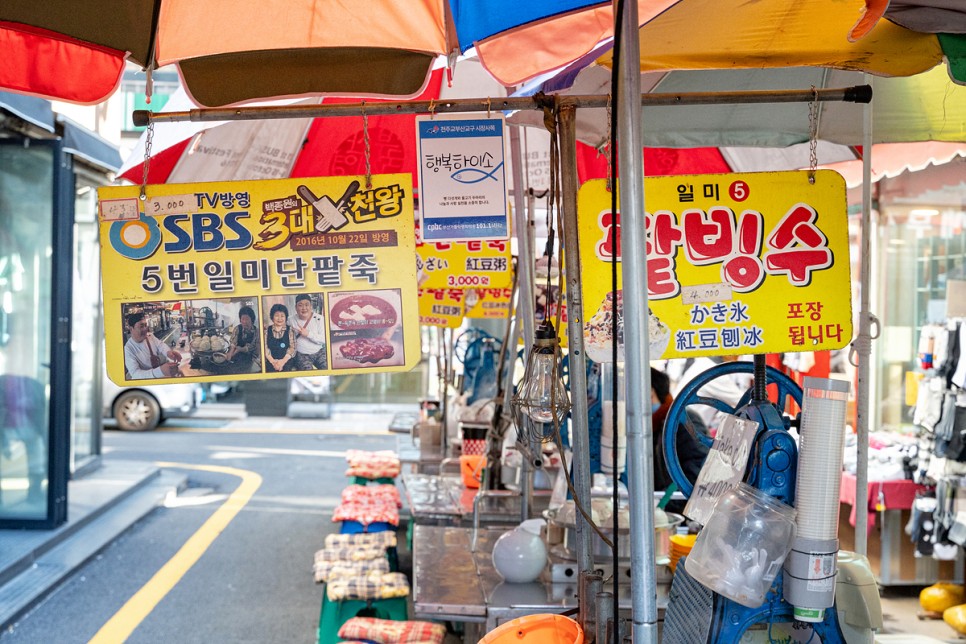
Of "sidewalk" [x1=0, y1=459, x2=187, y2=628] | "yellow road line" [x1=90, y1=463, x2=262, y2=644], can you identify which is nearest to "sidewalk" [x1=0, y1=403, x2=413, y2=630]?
"sidewalk" [x1=0, y1=459, x2=187, y2=628]

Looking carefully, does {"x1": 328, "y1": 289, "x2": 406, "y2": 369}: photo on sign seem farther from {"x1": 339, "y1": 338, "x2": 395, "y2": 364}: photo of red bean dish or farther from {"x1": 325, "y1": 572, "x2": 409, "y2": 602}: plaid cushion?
{"x1": 325, "y1": 572, "x2": 409, "y2": 602}: plaid cushion

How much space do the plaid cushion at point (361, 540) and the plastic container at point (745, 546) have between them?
355 cm

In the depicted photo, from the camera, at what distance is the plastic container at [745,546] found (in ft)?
7.18

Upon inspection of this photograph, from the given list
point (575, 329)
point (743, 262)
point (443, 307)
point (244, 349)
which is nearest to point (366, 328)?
point (244, 349)

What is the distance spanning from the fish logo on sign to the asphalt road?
407cm

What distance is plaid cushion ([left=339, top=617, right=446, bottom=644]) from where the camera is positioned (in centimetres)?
406

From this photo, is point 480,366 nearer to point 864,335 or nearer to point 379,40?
point 864,335

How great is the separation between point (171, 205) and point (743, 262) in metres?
1.69

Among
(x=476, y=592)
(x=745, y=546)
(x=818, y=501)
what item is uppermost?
(x=818, y=501)

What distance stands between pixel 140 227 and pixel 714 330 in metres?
1.71

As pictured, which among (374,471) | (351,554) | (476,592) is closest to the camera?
(476,592)

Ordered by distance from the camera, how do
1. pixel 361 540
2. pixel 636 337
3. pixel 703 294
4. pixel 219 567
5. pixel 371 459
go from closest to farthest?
pixel 636 337 < pixel 703 294 < pixel 361 540 < pixel 219 567 < pixel 371 459

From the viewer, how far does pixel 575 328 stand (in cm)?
255

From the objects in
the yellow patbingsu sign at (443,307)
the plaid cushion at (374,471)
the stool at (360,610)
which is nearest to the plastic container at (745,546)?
the stool at (360,610)
